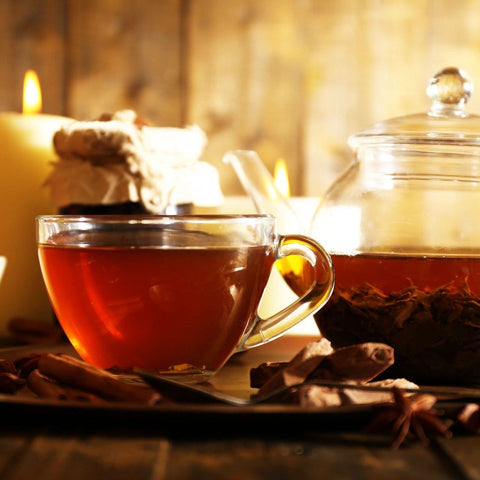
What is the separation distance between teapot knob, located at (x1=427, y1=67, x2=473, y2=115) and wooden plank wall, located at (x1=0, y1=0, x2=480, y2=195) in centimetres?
93

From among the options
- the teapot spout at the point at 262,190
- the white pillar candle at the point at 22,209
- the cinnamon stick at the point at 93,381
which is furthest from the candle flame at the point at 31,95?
the cinnamon stick at the point at 93,381

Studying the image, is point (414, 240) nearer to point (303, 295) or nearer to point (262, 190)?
point (303, 295)

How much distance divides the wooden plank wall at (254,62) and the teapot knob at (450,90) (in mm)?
935

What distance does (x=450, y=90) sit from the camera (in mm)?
714

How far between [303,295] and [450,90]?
0.76 feet

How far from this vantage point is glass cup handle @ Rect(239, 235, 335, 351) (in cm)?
61

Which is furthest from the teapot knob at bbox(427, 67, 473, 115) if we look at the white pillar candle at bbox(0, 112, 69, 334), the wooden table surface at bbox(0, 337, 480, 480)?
the white pillar candle at bbox(0, 112, 69, 334)

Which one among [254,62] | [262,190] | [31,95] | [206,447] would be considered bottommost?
[206,447]

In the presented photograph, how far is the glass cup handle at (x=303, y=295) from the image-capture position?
61 centimetres

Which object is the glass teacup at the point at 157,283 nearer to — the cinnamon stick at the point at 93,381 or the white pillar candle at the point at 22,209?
the cinnamon stick at the point at 93,381

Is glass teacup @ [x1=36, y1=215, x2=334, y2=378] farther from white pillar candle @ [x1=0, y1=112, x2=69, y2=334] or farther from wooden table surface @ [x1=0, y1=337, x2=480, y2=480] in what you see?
white pillar candle @ [x1=0, y1=112, x2=69, y2=334]

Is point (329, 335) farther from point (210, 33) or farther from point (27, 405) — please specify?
point (210, 33)

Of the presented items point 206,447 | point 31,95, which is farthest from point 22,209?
point 206,447

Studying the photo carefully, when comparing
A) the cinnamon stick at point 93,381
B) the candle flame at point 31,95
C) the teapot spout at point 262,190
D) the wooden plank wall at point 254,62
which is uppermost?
the wooden plank wall at point 254,62
